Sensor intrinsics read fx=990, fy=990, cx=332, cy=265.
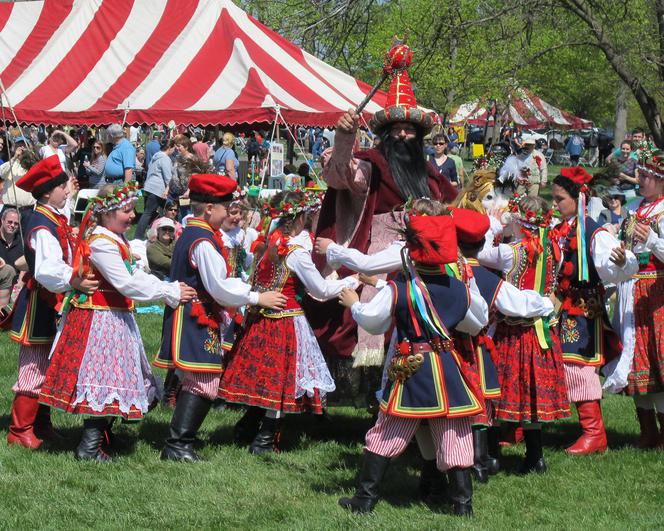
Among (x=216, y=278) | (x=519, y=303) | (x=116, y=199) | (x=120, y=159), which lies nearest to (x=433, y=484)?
(x=519, y=303)

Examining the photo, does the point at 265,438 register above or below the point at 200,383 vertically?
below

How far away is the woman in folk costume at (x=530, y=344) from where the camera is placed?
17.4ft

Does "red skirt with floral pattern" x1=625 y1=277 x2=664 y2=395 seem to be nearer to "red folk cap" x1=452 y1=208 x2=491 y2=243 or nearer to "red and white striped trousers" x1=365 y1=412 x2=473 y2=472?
"red folk cap" x1=452 y1=208 x2=491 y2=243

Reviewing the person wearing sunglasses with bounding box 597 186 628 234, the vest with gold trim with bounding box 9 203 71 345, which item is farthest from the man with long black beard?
the person wearing sunglasses with bounding box 597 186 628 234

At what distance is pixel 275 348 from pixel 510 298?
4.50 ft

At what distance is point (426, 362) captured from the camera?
4.41m

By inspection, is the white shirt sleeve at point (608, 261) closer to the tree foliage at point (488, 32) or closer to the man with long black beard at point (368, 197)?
the man with long black beard at point (368, 197)

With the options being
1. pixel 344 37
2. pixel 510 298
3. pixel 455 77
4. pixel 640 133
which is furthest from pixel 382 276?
pixel 455 77

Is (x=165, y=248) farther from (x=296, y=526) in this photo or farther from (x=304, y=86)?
(x=296, y=526)

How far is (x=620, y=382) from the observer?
18.6ft

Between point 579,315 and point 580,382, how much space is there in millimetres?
384

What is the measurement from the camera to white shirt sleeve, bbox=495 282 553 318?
4.93 meters

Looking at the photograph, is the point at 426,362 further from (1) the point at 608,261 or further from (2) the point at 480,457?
(1) the point at 608,261

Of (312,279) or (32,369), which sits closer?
(312,279)
